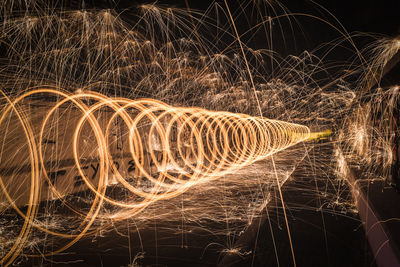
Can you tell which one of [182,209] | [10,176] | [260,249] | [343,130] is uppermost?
[10,176]

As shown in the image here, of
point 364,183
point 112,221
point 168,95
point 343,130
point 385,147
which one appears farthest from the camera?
point 343,130

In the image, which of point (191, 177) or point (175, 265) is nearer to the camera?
point (175, 265)

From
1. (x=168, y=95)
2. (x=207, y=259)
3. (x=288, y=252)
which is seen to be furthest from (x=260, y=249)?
(x=168, y=95)

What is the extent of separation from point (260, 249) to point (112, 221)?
9.17ft

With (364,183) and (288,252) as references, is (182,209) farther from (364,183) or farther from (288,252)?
(364,183)

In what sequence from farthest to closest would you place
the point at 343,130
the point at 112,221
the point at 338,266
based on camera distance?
the point at 343,130 < the point at 112,221 < the point at 338,266

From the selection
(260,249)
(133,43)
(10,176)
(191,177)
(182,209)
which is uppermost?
(133,43)

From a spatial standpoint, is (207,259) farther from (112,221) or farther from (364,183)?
(364,183)

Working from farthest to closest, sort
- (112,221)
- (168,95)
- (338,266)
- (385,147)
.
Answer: (168,95), (385,147), (112,221), (338,266)

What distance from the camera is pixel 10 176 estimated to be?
5215 millimetres

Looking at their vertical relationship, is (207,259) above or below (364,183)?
above

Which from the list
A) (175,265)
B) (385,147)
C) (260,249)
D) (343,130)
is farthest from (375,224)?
(343,130)

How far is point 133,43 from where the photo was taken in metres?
9.20

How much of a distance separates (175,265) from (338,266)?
199 centimetres
